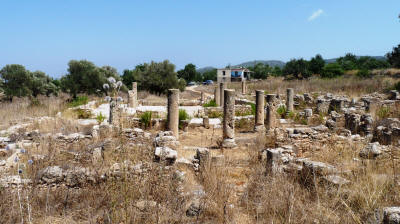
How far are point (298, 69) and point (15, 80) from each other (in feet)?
131

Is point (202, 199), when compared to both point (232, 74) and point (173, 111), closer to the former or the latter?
point (173, 111)

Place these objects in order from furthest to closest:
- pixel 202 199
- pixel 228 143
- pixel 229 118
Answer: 1. pixel 229 118
2. pixel 228 143
3. pixel 202 199

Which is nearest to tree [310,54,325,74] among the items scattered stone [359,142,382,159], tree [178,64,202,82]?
tree [178,64,202,82]

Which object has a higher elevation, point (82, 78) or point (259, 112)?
point (82, 78)

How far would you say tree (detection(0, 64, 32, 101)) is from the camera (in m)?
24.6

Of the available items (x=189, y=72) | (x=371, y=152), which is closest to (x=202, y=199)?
(x=371, y=152)

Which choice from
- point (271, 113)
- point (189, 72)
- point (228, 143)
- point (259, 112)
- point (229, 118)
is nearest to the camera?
point (228, 143)

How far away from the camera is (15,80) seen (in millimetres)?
25141

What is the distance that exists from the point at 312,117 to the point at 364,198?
10.1m

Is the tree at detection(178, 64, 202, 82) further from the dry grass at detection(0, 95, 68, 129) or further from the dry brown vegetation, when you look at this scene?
the dry brown vegetation

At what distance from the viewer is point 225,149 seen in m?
8.98

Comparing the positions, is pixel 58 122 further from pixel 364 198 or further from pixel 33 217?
pixel 364 198

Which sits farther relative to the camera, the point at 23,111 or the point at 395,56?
the point at 395,56

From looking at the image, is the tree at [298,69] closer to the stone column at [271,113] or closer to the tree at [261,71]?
the tree at [261,71]
